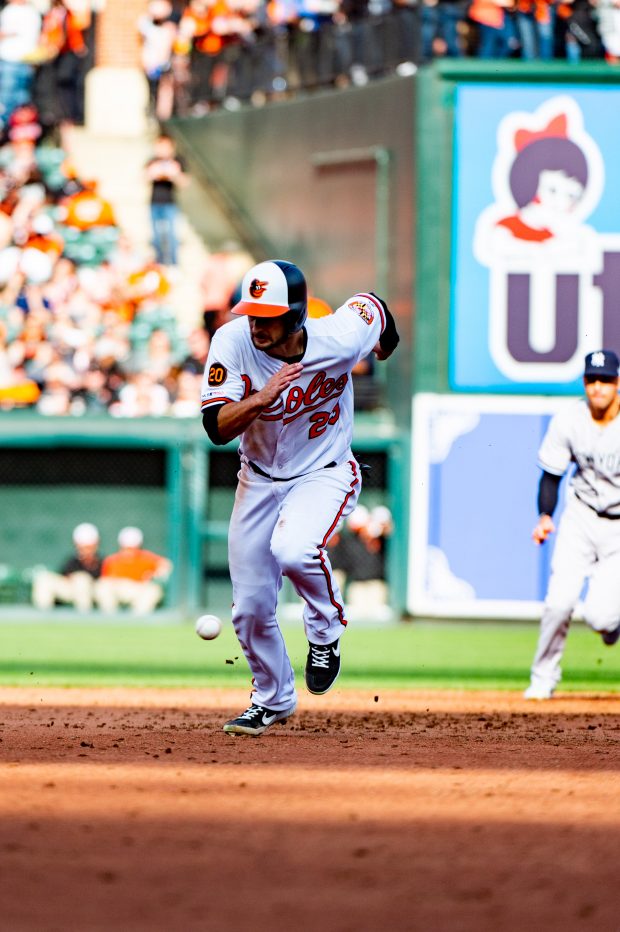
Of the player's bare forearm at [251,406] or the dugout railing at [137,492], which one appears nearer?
the player's bare forearm at [251,406]

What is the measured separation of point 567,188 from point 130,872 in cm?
1175

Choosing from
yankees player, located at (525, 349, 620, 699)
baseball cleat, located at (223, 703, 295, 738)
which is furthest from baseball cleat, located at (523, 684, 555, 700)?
baseball cleat, located at (223, 703, 295, 738)

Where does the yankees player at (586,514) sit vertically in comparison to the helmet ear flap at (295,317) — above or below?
below

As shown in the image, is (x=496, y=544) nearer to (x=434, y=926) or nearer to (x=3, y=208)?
(x=3, y=208)

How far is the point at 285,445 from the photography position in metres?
6.62

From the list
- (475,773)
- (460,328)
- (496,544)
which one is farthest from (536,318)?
(475,773)

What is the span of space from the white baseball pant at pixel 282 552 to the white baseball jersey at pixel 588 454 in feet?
7.60

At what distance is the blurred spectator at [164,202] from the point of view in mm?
17938

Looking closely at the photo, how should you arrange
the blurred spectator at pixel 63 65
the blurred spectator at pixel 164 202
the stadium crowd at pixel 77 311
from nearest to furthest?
the stadium crowd at pixel 77 311
the blurred spectator at pixel 164 202
the blurred spectator at pixel 63 65

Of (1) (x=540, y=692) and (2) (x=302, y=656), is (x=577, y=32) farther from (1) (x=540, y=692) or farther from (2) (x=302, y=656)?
(1) (x=540, y=692)

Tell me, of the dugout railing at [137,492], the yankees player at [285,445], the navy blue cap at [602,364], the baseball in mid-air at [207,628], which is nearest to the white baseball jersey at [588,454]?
the navy blue cap at [602,364]

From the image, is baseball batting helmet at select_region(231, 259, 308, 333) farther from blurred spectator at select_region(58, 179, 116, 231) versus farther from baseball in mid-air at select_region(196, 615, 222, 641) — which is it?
blurred spectator at select_region(58, 179, 116, 231)

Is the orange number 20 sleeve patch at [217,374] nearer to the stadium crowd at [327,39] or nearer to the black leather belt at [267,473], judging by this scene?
the black leather belt at [267,473]

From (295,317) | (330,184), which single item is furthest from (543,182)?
(295,317)
